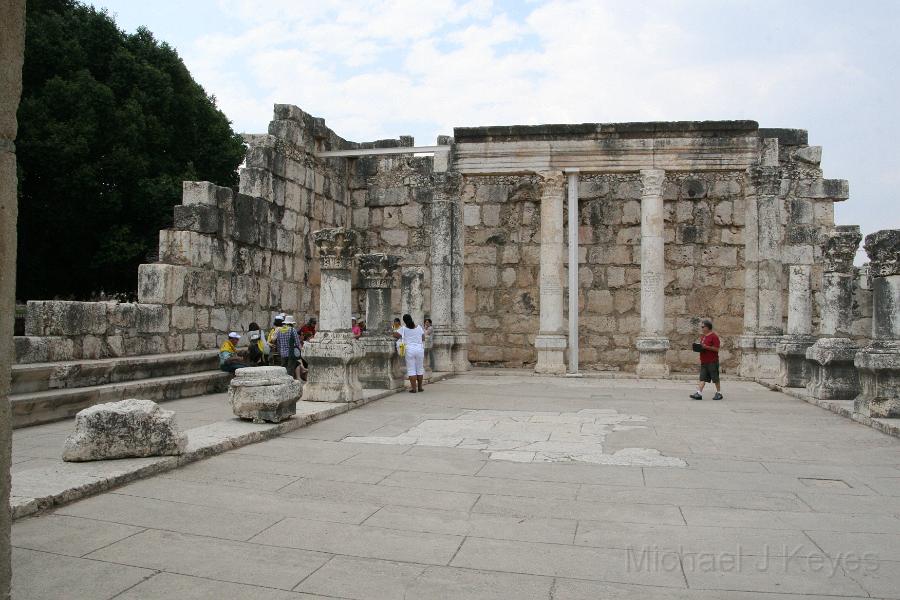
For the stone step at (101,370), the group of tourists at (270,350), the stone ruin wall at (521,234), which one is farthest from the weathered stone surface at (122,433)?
the stone ruin wall at (521,234)

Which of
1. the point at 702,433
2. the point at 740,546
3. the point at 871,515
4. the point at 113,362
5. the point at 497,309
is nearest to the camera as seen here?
the point at 740,546

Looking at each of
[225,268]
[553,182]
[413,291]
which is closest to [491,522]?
[225,268]

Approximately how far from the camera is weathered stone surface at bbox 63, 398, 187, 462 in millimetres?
6355

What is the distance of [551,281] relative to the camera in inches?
677

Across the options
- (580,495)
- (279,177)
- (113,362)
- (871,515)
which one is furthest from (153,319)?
(871,515)

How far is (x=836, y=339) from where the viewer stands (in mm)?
12023

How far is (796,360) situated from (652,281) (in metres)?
3.69

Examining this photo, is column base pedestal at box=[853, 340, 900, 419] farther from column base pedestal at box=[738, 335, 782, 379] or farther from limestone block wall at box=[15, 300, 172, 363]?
limestone block wall at box=[15, 300, 172, 363]

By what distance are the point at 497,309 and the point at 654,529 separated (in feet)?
47.9

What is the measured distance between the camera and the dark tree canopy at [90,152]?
21312 millimetres

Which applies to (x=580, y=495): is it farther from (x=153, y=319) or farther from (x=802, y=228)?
(x=802, y=228)

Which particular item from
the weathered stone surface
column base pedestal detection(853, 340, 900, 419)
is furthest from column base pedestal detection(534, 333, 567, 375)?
the weathered stone surface

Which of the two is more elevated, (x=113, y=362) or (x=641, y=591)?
(x=113, y=362)

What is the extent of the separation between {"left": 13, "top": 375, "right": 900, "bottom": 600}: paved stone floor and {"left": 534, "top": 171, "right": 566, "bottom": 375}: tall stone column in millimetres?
7926
